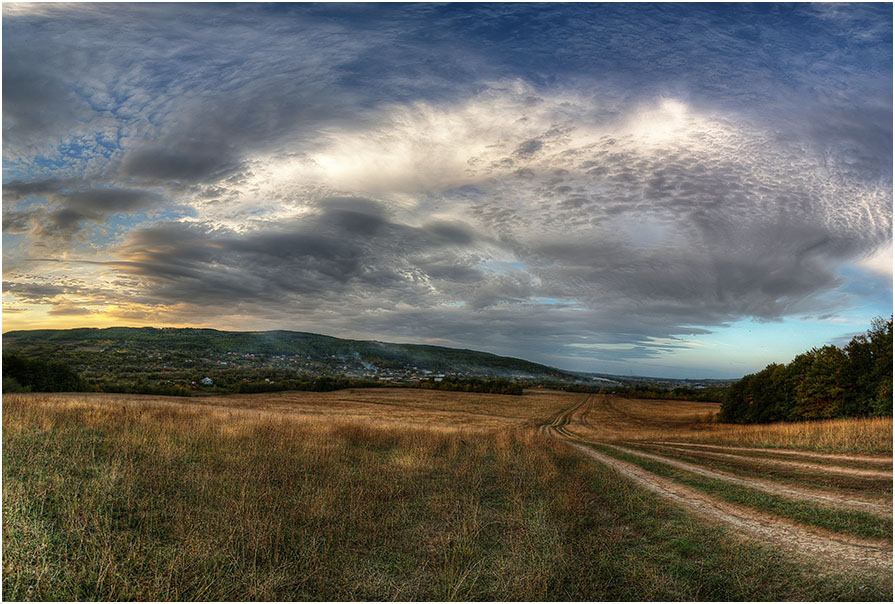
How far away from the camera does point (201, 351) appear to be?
135 metres

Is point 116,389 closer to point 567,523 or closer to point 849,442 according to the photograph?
point 567,523

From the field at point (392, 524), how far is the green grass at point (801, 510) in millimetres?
64

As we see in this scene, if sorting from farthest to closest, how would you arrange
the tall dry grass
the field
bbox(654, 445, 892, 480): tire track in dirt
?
the tall dry grass < bbox(654, 445, 892, 480): tire track in dirt < the field

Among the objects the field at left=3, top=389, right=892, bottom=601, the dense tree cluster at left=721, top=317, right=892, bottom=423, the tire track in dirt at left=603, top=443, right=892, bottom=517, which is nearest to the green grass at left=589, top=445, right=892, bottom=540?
the field at left=3, top=389, right=892, bottom=601

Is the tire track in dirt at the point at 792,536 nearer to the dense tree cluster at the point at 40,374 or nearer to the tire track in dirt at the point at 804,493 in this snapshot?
the tire track in dirt at the point at 804,493

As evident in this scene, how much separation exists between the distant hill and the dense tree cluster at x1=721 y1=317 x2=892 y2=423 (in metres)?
106

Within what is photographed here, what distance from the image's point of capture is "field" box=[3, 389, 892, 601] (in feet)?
20.0

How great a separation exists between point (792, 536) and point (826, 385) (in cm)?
5357

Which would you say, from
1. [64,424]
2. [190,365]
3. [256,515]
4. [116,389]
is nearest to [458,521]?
[256,515]

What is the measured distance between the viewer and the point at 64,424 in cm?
1441

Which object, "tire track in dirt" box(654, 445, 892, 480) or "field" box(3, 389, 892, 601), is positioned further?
"tire track in dirt" box(654, 445, 892, 480)

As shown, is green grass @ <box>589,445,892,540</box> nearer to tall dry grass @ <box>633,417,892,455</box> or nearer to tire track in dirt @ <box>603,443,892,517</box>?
tire track in dirt @ <box>603,443,892,517</box>

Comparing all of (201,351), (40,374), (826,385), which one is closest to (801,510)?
(826,385)

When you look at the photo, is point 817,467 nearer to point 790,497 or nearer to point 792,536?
point 790,497
